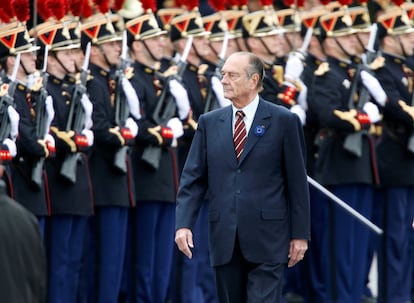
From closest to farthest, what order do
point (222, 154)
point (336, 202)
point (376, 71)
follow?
point (222, 154)
point (336, 202)
point (376, 71)

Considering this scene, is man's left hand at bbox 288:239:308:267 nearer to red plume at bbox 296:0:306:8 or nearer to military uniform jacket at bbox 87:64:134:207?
military uniform jacket at bbox 87:64:134:207

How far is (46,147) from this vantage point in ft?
42.0

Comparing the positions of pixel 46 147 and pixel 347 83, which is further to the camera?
pixel 347 83

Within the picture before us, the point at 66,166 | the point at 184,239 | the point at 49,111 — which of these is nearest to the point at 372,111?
the point at 66,166

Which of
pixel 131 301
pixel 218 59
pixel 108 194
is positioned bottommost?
pixel 131 301

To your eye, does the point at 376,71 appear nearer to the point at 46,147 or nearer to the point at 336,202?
the point at 336,202

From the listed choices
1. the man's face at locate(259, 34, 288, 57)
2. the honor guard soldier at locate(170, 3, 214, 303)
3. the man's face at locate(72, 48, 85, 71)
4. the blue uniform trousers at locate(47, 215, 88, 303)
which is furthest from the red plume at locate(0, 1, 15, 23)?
the man's face at locate(259, 34, 288, 57)

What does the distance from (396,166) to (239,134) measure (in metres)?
3.92

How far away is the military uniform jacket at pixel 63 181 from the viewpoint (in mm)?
13367

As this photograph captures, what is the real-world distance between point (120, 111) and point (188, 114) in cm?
67

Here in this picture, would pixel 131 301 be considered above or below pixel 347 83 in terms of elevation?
below

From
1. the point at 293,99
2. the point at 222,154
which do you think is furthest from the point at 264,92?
the point at 222,154

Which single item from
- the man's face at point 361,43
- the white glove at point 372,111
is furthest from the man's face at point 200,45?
the white glove at point 372,111

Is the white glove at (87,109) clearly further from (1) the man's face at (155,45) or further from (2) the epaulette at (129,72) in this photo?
(1) the man's face at (155,45)
